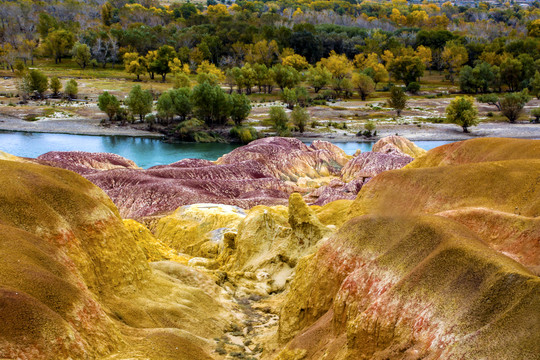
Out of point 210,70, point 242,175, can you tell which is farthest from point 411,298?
point 210,70

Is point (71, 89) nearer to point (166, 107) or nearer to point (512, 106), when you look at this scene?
point (166, 107)

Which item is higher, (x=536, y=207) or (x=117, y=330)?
(x=536, y=207)

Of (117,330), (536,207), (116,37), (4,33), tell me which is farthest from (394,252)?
(4,33)

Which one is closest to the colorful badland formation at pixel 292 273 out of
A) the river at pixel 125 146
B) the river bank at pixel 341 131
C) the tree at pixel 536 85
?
the river at pixel 125 146

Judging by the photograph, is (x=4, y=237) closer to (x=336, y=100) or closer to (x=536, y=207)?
(x=536, y=207)

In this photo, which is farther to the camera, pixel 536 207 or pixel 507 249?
pixel 536 207

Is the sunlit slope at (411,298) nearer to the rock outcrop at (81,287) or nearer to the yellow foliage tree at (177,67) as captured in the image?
the rock outcrop at (81,287)

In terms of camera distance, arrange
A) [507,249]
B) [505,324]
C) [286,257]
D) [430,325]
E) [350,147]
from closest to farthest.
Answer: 1. [505,324]
2. [430,325]
3. [507,249]
4. [286,257]
5. [350,147]
